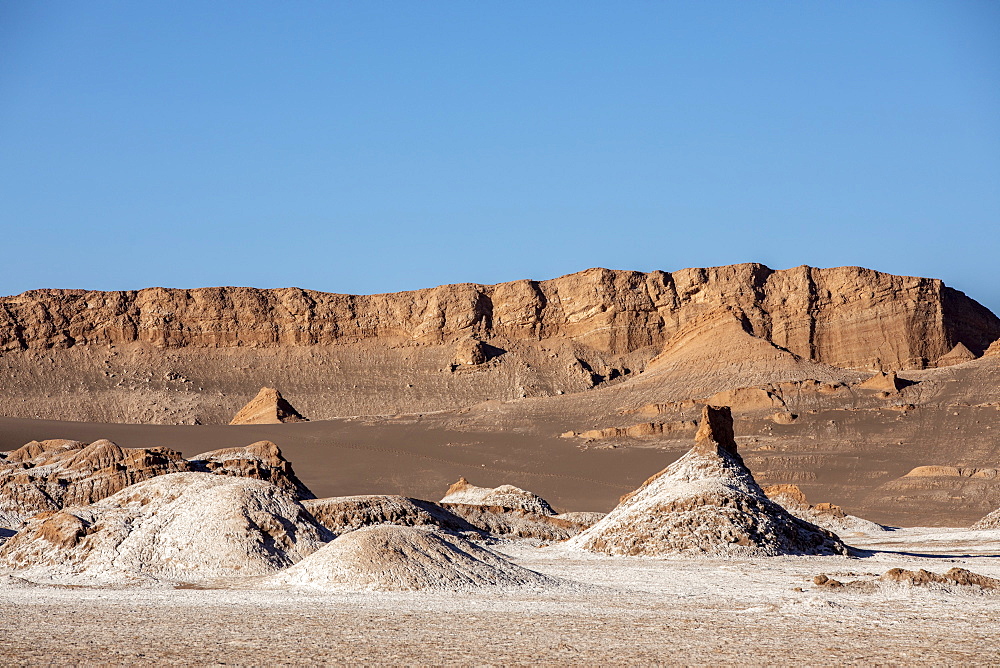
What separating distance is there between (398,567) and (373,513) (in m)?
8.73

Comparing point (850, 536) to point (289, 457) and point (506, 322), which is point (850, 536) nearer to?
point (289, 457)

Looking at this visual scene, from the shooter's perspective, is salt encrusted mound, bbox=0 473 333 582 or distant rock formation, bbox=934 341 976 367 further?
distant rock formation, bbox=934 341 976 367

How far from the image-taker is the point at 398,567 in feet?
49.7

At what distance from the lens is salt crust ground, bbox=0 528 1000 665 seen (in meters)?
10.3

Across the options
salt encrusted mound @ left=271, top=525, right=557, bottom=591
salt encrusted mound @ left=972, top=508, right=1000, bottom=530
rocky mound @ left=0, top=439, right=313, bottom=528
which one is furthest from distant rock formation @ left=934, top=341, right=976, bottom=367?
salt encrusted mound @ left=271, top=525, right=557, bottom=591

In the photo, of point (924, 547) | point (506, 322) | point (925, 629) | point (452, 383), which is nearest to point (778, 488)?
point (924, 547)

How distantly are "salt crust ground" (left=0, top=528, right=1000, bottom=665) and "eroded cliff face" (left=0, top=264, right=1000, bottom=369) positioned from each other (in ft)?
222

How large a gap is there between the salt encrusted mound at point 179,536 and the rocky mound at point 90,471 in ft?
18.6

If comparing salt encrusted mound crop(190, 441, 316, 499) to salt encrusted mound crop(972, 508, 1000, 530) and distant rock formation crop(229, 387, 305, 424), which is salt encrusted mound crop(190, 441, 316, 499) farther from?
distant rock formation crop(229, 387, 305, 424)

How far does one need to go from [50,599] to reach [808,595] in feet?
30.7

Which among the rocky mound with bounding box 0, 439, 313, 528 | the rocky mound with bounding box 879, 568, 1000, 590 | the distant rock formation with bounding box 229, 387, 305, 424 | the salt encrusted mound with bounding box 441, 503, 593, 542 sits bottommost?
the salt encrusted mound with bounding box 441, 503, 593, 542

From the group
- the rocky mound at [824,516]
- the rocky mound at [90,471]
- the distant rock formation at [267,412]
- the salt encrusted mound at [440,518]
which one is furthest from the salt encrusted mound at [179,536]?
the distant rock formation at [267,412]

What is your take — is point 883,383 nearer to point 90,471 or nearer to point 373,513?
point 373,513

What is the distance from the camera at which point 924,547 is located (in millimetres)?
26609
